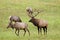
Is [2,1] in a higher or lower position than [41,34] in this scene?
higher

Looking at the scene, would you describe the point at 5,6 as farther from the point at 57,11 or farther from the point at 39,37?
the point at 39,37

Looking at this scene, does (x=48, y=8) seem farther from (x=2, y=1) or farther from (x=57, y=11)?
(x=2, y=1)

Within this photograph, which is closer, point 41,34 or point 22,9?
point 41,34

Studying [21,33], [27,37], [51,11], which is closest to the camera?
[27,37]

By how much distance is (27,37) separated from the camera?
19.8 m

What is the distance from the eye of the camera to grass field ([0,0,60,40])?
66.5 feet

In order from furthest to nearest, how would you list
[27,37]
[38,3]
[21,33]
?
[38,3] < [21,33] < [27,37]

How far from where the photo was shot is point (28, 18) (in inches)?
1109

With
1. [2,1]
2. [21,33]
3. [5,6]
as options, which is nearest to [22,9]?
[5,6]

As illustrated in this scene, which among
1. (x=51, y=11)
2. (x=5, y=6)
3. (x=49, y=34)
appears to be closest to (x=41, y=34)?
(x=49, y=34)

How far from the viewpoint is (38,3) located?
38500 mm

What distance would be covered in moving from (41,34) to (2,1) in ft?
63.0

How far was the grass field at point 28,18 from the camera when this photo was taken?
2027cm

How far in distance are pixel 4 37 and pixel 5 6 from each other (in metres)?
16.2
